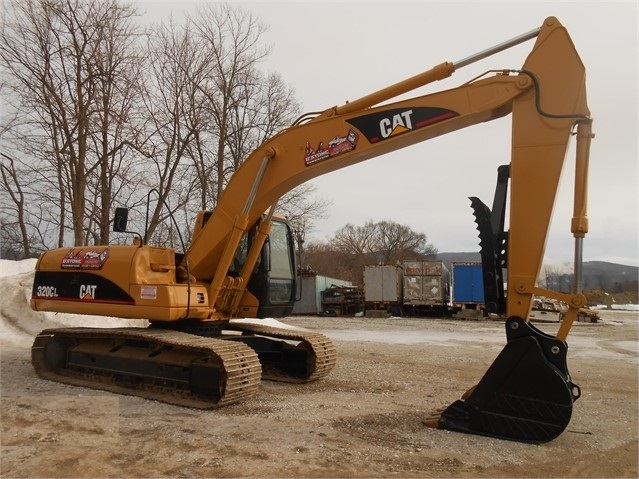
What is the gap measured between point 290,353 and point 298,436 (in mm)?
3166

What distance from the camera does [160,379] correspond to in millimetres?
7090

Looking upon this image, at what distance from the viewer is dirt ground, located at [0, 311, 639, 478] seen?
14.6 feet

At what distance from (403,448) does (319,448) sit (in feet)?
2.54

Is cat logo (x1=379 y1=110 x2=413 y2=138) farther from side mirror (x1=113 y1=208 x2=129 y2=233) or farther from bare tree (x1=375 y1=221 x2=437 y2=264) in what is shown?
bare tree (x1=375 y1=221 x2=437 y2=264)

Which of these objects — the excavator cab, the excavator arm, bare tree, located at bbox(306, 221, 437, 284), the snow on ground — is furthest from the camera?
bare tree, located at bbox(306, 221, 437, 284)

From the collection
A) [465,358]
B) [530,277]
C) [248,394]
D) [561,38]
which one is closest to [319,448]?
[248,394]

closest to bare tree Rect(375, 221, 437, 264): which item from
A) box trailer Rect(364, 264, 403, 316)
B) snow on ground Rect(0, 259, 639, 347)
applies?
box trailer Rect(364, 264, 403, 316)


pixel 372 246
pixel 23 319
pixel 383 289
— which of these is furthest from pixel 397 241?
pixel 23 319

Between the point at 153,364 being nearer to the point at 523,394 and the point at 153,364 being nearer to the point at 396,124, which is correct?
the point at 396,124

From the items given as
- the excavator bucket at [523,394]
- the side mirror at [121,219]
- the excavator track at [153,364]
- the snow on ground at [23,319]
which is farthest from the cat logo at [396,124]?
the snow on ground at [23,319]

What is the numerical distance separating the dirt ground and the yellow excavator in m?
0.35

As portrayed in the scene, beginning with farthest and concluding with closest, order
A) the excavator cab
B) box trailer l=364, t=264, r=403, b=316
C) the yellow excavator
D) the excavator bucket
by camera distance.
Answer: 1. box trailer l=364, t=264, r=403, b=316
2. the excavator cab
3. the yellow excavator
4. the excavator bucket

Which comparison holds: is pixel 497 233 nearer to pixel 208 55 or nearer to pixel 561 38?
pixel 561 38

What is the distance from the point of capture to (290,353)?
8453mm
